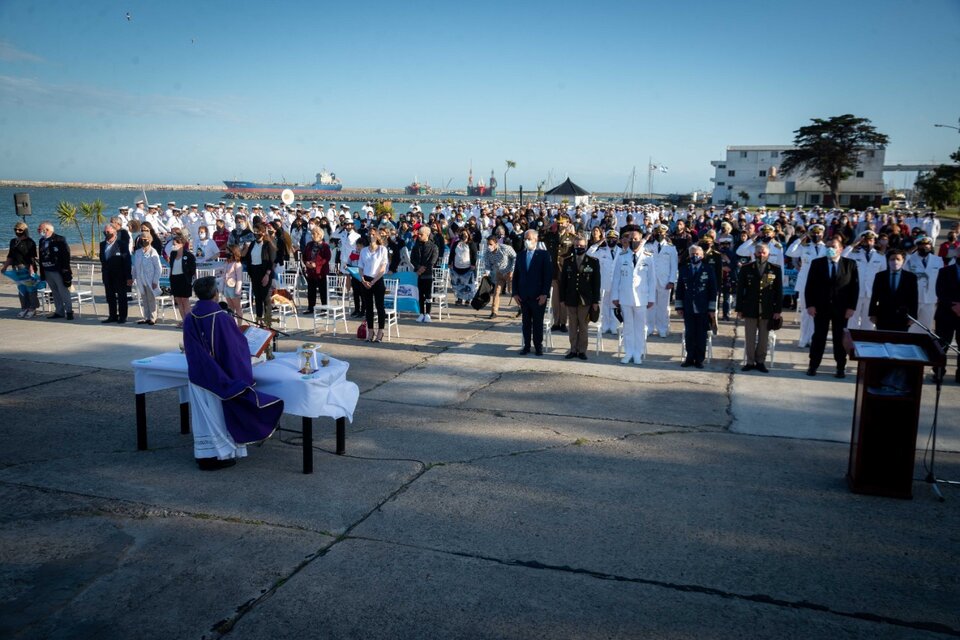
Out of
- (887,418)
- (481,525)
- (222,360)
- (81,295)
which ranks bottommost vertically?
(481,525)

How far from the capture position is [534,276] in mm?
10508

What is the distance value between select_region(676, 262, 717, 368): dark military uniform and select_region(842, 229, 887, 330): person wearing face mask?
311 centimetres

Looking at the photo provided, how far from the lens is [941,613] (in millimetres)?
4137

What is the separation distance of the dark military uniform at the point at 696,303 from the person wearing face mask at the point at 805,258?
99.1 inches

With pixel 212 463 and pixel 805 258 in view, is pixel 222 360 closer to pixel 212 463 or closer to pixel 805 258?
pixel 212 463

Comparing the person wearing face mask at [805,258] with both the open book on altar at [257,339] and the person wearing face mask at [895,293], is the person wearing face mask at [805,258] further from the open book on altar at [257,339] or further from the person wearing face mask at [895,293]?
the open book on altar at [257,339]

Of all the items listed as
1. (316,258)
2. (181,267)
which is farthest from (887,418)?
(316,258)

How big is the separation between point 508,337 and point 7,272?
415 inches

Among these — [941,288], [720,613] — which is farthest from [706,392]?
[720,613]

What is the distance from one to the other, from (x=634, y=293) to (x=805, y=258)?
15.9ft

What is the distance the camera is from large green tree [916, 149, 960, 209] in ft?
172

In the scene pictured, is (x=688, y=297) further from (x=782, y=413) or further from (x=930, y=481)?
(x=930, y=481)

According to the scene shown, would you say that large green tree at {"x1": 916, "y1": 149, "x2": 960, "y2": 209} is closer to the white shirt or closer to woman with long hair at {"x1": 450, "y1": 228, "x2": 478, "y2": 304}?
woman with long hair at {"x1": 450, "y1": 228, "x2": 478, "y2": 304}

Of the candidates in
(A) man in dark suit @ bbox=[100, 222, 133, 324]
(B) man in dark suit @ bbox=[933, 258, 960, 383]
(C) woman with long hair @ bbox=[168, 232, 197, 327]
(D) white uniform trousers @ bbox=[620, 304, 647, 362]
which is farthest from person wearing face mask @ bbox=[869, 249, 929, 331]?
(A) man in dark suit @ bbox=[100, 222, 133, 324]
